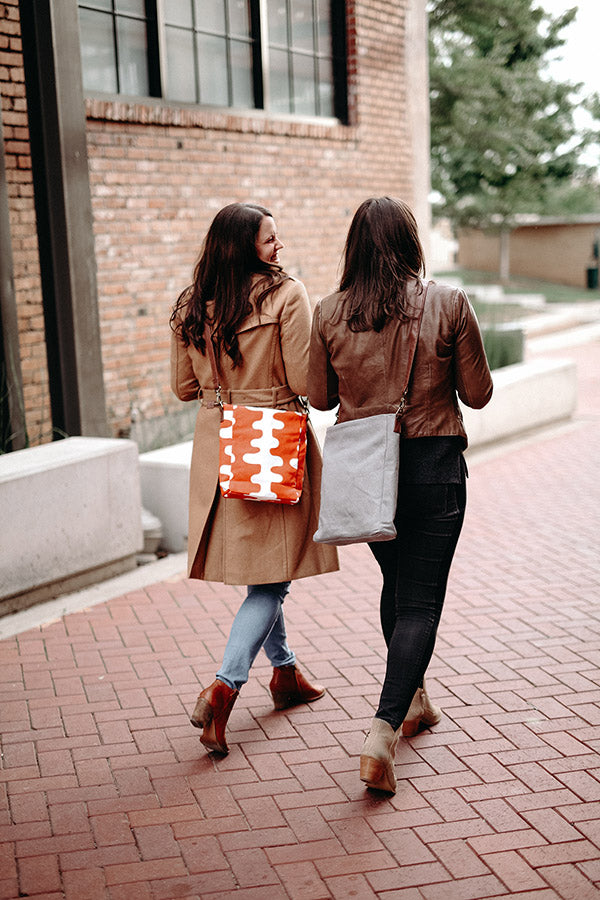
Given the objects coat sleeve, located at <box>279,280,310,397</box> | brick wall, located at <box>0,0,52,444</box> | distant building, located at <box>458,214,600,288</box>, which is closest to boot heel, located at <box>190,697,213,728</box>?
coat sleeve, located at <box>279,280,310,397</box>

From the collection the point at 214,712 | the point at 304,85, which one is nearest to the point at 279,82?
the point at 304,85

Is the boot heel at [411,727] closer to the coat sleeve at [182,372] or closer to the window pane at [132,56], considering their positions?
the coat sleeve at [182,372]

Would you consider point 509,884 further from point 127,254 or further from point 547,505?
point 127,254

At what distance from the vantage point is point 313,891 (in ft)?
9.16

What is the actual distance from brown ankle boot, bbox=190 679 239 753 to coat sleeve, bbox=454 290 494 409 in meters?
1.31

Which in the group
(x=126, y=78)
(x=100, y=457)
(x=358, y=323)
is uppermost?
(x=126, y=78)

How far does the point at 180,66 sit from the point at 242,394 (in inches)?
245

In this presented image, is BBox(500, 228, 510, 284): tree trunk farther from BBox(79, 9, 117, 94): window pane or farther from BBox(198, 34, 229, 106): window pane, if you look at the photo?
BBox(79, 9, 117, 94): window pane

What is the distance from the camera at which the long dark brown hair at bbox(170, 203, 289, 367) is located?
3.34 metres

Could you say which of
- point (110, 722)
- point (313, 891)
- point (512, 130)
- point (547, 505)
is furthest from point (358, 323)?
point (512, 130)

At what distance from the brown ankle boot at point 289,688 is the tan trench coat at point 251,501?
1.86 feet

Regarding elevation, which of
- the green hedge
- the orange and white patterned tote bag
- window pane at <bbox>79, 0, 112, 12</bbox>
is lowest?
the green hedge

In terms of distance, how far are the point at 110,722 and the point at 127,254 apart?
525 cm

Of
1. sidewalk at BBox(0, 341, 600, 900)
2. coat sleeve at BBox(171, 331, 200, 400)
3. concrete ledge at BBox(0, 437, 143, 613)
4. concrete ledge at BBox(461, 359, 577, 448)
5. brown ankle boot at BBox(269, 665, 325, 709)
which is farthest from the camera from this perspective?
concrete ledge at BBox(461, 359, 577, 448)
